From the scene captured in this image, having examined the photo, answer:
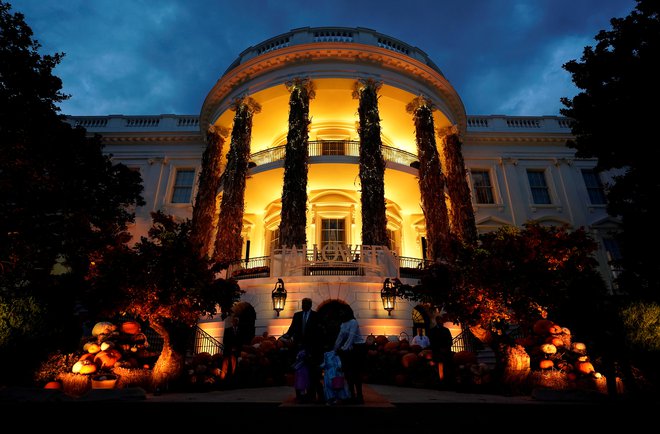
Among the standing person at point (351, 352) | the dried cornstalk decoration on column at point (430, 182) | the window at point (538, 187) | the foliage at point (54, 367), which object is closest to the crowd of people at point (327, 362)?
the standing person at point (351, 352)

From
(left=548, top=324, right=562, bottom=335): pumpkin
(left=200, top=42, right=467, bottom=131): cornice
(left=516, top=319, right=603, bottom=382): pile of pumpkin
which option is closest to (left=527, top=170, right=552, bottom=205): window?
(left=200, top=42, right=467, bottom=131): cornice

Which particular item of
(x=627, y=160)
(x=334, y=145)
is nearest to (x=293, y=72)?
(x=334, y=145)

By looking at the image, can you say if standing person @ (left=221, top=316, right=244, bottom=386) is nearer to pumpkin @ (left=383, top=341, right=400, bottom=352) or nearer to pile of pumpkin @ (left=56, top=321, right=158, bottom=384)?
pile of pumpkin @ (left=56, top=321, right=158, bottom=384)

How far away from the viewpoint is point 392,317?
11.7 metres

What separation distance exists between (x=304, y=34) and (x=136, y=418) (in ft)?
58.8

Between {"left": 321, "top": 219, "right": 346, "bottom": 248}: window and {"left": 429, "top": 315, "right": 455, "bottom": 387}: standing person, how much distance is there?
10.1 metres

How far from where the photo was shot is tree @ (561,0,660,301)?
35.7ft

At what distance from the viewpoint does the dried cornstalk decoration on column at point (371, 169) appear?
13492 mm

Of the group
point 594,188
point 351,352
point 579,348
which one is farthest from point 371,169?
point 594,188

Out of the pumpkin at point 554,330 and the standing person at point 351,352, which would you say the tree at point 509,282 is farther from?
the standing person at point 351,352

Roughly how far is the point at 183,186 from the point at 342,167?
10.9 meters

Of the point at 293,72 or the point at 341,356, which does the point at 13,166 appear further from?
the point at 293,72

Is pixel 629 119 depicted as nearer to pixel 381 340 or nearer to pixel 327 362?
pixel 381 340

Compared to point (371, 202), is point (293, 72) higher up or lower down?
higher up
